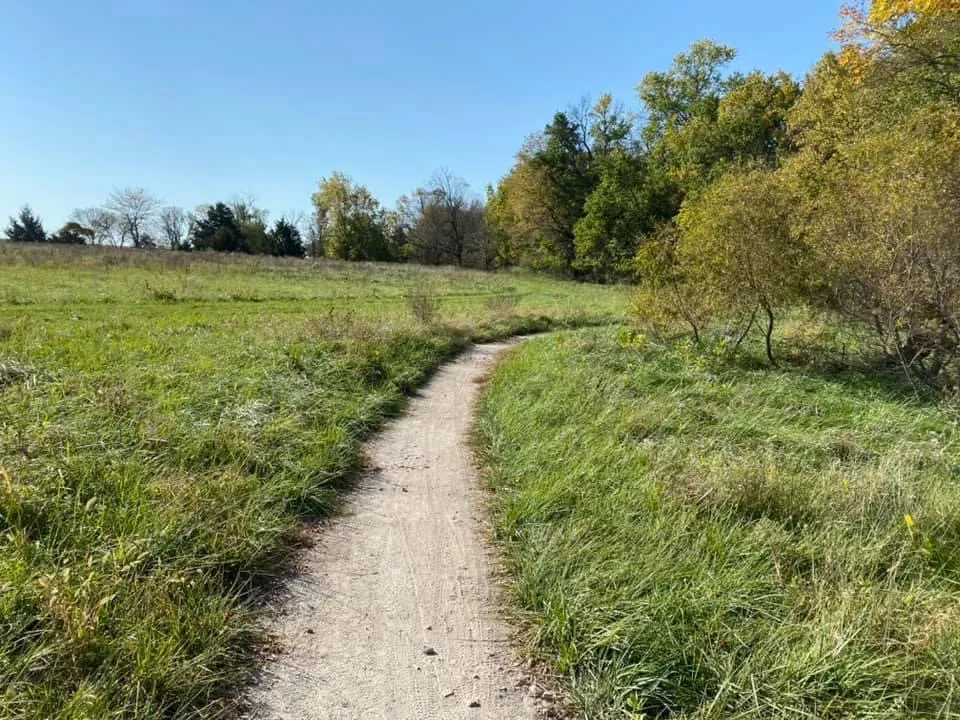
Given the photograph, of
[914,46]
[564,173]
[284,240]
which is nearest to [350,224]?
[284,240]

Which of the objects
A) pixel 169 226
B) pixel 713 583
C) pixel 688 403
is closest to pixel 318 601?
pixel 713 583

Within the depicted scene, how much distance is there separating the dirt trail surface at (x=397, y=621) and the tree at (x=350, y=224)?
61015 millimetres

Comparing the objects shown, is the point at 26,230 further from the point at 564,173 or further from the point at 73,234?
the point at 564,173

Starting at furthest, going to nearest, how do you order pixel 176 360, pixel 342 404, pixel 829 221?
pixel 829 221 → pixel 176 360 → pixel 342 404

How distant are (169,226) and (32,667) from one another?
96204 mm

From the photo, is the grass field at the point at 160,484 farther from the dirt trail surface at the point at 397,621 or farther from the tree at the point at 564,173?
the tree at the point at 564,173

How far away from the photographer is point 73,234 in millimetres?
71562

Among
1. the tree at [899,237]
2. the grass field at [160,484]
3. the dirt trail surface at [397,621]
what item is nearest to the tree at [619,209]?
the tree at [899,237]

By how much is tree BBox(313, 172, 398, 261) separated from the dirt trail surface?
200 feet

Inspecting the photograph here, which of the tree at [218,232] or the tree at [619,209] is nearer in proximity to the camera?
the tree at [619,209]

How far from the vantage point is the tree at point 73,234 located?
70.0 meters

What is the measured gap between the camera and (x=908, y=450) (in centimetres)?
579

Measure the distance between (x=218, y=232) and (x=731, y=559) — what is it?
68617mm

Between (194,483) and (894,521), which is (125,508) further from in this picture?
(894,521)
